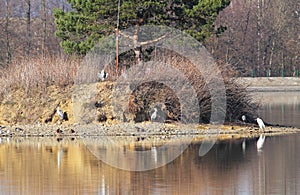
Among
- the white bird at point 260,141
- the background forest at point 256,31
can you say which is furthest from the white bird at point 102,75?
the background forest at point 256,31

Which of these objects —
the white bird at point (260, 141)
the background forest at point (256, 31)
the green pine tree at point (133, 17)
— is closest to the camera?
the white bird at point (260, 141)

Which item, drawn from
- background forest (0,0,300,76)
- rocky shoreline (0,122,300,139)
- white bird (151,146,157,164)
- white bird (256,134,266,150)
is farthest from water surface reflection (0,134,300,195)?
background forest (0,0,300,76)

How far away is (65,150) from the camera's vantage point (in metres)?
21.2

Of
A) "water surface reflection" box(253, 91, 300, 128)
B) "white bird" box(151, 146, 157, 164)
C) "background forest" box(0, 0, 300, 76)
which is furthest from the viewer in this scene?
"background forest" box(0, 0, 300, 76)

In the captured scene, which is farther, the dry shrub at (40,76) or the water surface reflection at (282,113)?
the water surface reflection at (282,113)

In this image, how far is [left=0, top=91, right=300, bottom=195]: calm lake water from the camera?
1463 centimetres

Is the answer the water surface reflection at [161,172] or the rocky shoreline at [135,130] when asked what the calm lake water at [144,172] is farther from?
the rocky shoreline at [135,130]

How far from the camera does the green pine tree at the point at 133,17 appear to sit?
30375mm

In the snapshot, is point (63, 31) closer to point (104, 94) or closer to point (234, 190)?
point (104, 94)

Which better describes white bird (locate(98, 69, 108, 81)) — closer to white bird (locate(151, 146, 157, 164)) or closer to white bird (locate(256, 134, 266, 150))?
white bird (locate(256, 134, 266, 150))

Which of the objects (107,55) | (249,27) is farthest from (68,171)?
(249,27)

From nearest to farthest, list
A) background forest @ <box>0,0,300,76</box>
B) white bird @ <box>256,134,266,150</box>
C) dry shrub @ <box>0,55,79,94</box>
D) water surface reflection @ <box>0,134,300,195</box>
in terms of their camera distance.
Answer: water surface reflection @ <box>0,134,300,195</box>
white bird @ <box>256,134,266,150</box>
dry shrub @ <box>0,55,79,94</box>
background forest @ <box>0,0,300,76</box>

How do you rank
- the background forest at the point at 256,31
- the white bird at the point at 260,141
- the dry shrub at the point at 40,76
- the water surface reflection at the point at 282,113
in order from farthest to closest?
the background forest at the point at 256,31 < the water surface reflection at the point at 282,113 < the dry shrub at the point at 40,76 < the white bird at the point at 260,141

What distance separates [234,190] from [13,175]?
4671mm
